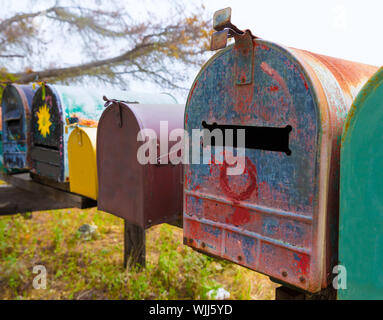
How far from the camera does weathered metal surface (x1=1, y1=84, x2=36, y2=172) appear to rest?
2.28 m

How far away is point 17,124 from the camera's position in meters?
2.36

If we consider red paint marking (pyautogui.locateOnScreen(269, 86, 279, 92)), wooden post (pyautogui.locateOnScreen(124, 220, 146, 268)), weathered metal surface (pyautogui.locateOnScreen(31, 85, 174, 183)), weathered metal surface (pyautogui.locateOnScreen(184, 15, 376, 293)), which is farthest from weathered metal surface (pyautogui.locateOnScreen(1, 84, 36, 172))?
red paint marking (pyautogui.locateOnScreen(269, 86, 279, 92))

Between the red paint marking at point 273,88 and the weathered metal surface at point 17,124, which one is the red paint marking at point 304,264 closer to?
the red paint marking at point 273,88

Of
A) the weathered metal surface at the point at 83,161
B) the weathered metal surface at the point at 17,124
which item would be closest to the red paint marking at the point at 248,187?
the weathered metal surface at the point at 83,161

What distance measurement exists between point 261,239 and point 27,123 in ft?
6.26

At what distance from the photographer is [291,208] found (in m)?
0.89

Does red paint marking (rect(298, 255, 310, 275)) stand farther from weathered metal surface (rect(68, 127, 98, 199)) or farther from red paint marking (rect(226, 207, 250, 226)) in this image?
weathered metal surface (rect(68, 127, 98, 199))

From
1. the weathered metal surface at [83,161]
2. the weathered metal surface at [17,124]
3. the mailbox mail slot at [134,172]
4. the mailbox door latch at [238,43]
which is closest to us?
the mailbox door latch at [238,43]

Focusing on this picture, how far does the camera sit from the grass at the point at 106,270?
2.80 metres

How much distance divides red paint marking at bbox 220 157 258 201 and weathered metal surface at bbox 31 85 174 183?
3.43 feet

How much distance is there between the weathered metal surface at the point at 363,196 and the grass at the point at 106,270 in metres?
2.03

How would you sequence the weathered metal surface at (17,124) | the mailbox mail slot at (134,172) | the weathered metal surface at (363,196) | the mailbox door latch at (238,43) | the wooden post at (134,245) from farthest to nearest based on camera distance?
1. the wooden post at (134,245)
2. the weathered metal surface at (17,124)
3. the mailbox mail slot at (134,172)
4. the mailbox door latch at (238,43)
5. the weathered metal surface at (363,196)

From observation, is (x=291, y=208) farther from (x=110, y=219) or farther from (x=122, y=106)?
(x=110, y=219)
